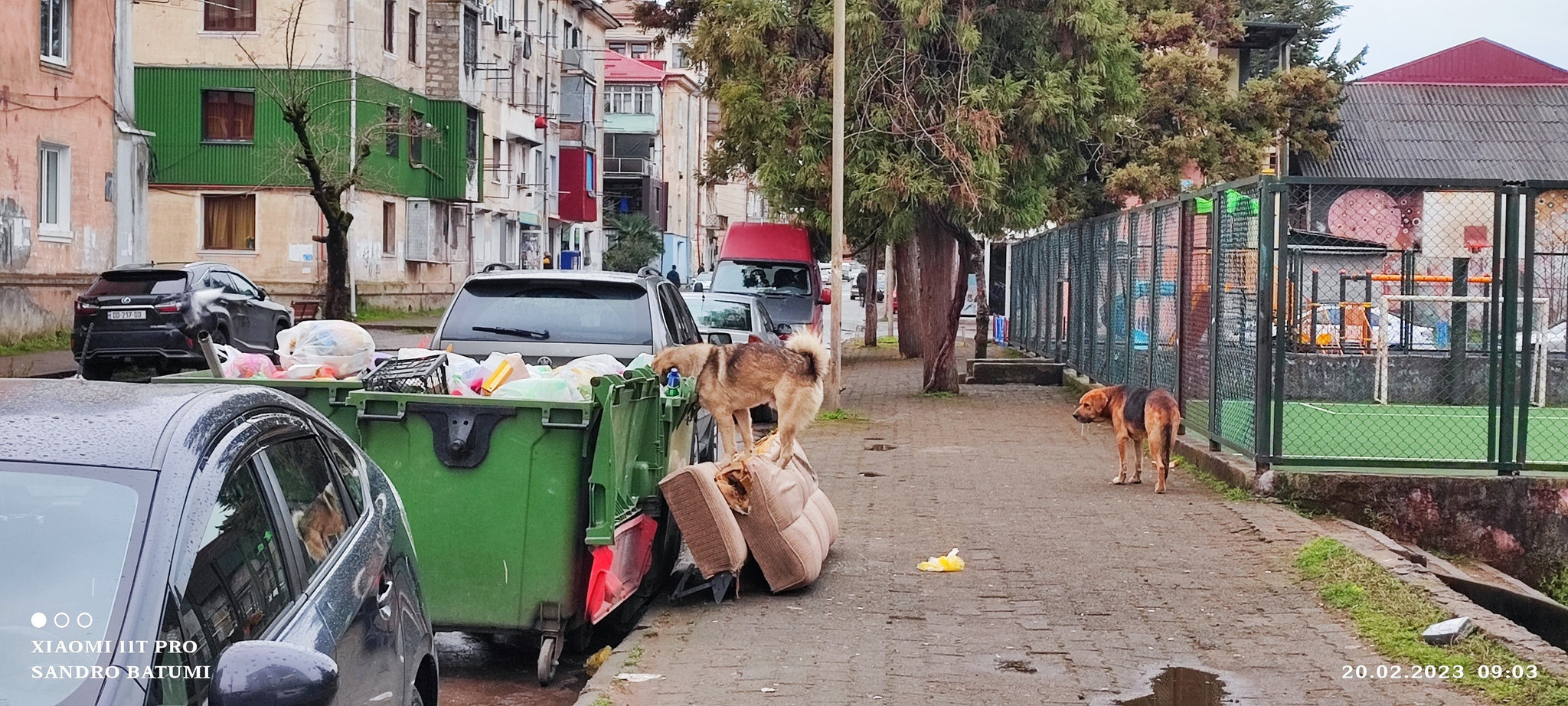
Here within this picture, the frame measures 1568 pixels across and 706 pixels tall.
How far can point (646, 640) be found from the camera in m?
7.27

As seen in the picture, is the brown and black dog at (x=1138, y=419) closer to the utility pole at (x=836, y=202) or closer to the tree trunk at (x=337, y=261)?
the utility pole at (x=836, y=202)

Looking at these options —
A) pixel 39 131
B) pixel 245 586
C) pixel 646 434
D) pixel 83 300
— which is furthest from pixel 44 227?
pixel 245 586

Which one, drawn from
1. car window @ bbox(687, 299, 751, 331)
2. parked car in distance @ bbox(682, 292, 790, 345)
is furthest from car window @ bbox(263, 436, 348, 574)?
car window @ bbox(687, 299, 751, 331)

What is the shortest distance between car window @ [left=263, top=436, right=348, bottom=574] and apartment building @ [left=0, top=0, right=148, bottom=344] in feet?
74.1

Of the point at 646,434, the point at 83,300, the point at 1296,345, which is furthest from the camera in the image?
the point at 83,300

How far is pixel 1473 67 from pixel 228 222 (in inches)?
1424

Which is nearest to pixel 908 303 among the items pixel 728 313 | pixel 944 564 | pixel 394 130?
pixel 728 313

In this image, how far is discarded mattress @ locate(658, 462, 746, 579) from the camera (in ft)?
25.4

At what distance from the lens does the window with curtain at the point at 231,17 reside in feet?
127

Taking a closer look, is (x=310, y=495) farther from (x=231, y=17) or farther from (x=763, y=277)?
(x=231, y=17)

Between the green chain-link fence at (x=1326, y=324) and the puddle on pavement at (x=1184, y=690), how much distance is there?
4849mm

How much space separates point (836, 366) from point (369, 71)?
2509 centimetres

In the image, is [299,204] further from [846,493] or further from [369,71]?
[846,493]

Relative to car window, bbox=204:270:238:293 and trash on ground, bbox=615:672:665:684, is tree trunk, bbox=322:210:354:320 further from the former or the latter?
trash on ground, bbox=615:672:665:684
